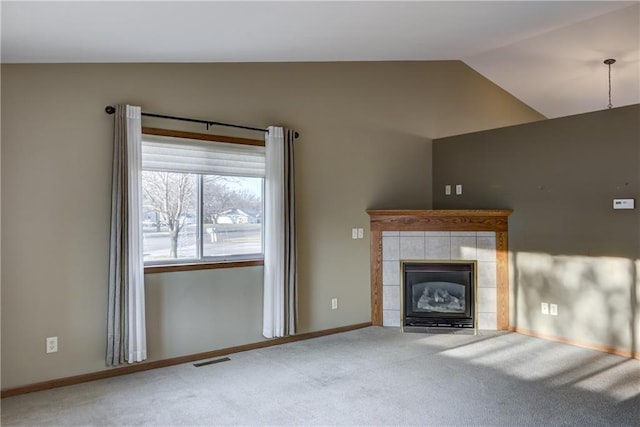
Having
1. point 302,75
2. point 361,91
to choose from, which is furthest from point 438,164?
point 302,75

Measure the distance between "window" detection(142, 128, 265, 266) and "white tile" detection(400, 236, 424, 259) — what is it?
65.0 inches

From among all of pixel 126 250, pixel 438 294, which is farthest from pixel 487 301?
pixel 126 250

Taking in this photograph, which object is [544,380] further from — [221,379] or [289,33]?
[289,33]

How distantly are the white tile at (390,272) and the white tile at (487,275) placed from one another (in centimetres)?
88

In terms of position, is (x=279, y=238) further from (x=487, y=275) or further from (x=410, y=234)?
(x=487, y=275)

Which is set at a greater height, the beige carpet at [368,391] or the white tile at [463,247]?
the white tile at [463,247]

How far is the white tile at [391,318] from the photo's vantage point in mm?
4949

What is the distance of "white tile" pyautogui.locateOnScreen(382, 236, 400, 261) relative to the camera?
16.4 feet

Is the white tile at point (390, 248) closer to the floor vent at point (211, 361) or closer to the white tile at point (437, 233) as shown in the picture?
the white tile at point (437, 233)

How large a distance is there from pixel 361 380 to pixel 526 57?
161 inches

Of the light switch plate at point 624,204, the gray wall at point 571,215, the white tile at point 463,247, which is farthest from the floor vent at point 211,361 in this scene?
the light switch plate at point 624,204

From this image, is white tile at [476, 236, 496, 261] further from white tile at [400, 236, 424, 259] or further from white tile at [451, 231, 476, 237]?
white tile at [400, 236, 424, 259]

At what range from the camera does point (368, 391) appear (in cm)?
313

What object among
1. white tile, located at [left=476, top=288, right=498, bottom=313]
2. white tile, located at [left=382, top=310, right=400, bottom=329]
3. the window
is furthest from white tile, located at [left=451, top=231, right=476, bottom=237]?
the window
